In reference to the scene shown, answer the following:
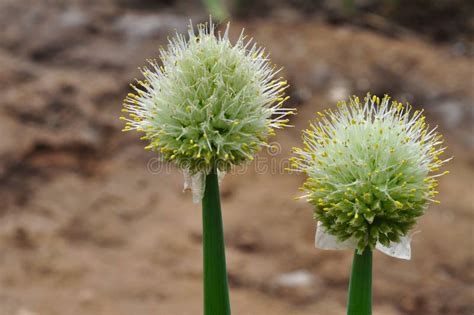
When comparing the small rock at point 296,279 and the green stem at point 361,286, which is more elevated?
the small rock at point 296,279

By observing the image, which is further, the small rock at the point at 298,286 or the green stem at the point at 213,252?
the small rock at the point at 298,286

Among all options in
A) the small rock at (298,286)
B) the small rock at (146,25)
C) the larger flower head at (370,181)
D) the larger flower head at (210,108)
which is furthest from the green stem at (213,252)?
Answer: the small rock at (146,25)


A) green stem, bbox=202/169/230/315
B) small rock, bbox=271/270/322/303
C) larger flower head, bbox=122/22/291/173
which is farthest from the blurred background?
larger flower head, bbox=122/22/291/173

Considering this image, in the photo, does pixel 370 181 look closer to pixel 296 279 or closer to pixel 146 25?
pixel 296 279

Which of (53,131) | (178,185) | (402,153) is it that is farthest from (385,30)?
(402,153)

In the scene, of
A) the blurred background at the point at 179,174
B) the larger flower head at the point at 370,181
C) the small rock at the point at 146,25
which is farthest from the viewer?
the small rock at the point at 146,25

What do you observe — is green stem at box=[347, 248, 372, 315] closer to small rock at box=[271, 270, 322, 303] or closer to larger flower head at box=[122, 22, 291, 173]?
larger flower head at box=[122, 22, 291, 173]

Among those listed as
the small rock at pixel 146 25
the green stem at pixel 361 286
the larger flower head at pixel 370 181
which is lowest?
the green stem at pixel 361 286

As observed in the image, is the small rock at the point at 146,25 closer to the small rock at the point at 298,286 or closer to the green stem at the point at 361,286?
the small rock at the point at 298,286
